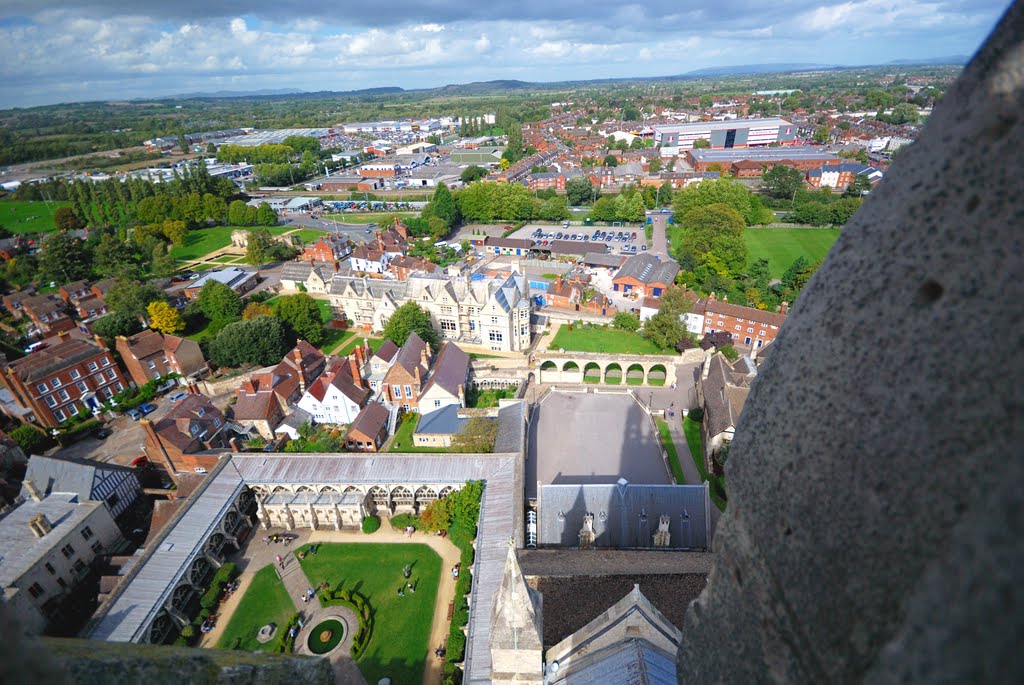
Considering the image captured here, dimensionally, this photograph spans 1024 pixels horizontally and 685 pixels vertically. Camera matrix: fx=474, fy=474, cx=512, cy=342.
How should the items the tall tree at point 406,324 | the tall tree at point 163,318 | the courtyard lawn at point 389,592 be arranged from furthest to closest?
the tall tree at point 163,318
the tall tree at point 406,324
the courtyard lawn at point 389,592

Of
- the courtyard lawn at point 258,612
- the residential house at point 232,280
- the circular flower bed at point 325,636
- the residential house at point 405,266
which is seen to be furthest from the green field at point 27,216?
the circular flower bed at point 325,636

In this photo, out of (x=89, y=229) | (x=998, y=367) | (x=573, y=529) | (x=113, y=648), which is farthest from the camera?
(x=89, y=229)

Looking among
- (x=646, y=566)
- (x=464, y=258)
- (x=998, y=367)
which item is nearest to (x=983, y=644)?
(x=998, y=367)

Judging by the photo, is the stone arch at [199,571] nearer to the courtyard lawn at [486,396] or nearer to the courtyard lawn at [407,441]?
the courtyard lawn at [407,441]

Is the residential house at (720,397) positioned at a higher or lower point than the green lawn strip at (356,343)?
higher

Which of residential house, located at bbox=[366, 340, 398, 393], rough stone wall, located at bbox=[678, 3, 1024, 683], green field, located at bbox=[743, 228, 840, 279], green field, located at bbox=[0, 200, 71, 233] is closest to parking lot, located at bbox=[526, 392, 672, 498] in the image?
residential house, located at bbox=[366, 340, 398, 393]

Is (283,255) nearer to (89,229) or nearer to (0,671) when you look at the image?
(89,229)
